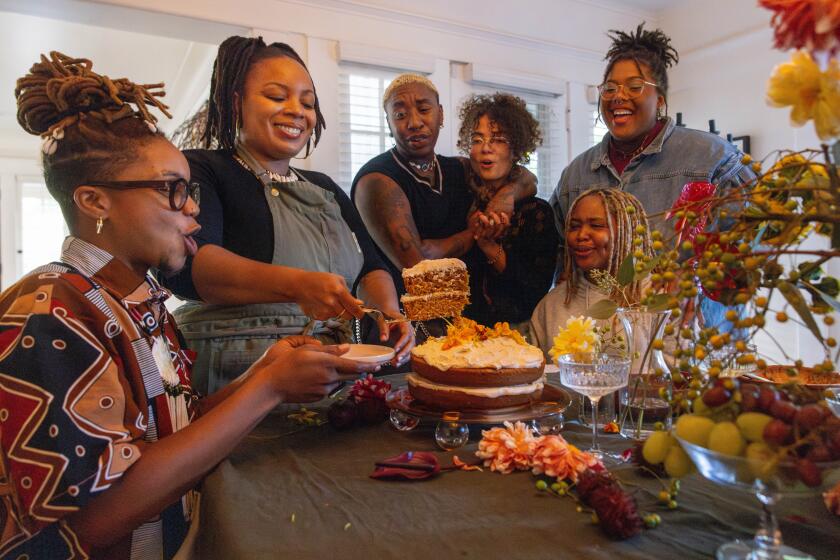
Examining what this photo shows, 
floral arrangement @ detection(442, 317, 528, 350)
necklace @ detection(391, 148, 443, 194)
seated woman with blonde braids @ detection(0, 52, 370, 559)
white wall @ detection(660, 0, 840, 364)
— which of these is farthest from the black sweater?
white wall @ detection(660, 0, 840, 364)

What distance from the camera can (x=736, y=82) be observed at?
521cm

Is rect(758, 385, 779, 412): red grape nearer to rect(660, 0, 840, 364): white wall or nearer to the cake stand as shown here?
the cake stand

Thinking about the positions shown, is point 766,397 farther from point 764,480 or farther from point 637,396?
point 637,396

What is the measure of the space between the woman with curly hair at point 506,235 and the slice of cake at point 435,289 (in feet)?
0.74

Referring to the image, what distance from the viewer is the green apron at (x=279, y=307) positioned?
189cm

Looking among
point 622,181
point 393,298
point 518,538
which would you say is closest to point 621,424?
point 518,538

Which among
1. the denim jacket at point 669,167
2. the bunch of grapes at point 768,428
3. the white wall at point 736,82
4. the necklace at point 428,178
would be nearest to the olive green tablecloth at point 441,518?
the bunch of grapes at point 768,428

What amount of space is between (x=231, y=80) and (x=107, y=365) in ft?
4.56

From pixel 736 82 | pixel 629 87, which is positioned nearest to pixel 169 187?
pixel 629 87

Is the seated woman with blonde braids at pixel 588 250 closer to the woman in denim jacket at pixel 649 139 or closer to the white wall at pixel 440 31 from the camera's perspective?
the woman in denim jacket at pixel 649 139

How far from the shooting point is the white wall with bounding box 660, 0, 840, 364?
475cm

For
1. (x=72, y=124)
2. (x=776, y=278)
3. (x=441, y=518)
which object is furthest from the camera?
(x=72, y=124)

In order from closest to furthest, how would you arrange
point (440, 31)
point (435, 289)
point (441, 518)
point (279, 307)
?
point (441, 518)
point (279, 307)
point (435, 289)
point (440, 31)

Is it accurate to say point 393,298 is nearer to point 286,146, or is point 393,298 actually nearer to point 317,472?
point 286,146
